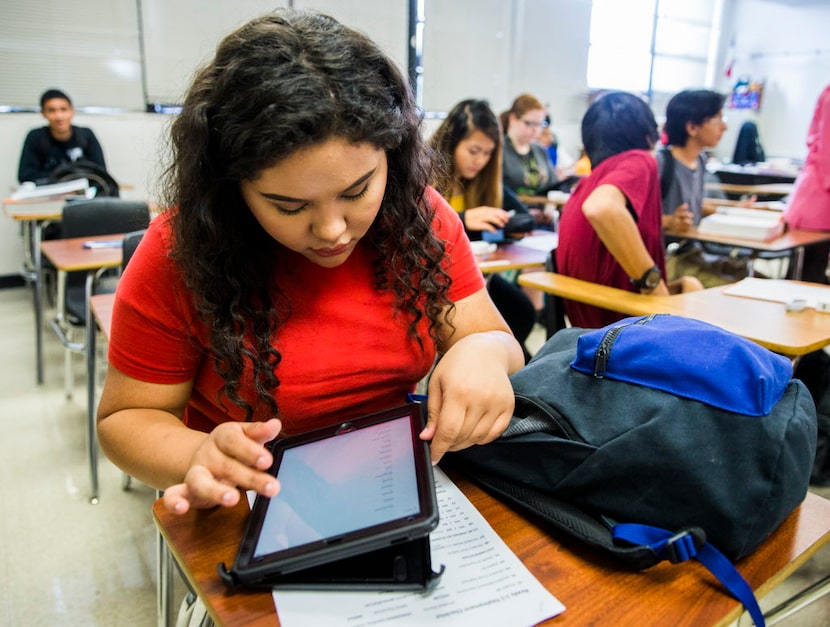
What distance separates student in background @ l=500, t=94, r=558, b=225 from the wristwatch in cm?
236

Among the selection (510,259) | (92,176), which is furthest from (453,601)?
(92,176)

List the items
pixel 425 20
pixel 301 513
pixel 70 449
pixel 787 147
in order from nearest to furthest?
pixel 301 513 < pixel 70 449 < pixel 425 20 < pixel 787 147

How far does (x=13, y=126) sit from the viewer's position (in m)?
4.39

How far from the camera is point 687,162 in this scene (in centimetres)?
293

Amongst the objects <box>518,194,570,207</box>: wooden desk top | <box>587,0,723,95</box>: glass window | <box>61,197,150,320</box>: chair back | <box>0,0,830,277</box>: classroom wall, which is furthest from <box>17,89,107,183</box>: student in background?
<box>587,0,723,95</box>: glass window

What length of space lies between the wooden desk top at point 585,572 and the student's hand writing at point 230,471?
7 centimetres

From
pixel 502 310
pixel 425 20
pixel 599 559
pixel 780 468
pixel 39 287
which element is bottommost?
pixel 39 287

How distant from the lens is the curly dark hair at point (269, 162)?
2.18ft

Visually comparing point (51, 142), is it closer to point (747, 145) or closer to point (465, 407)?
point (465, 407)

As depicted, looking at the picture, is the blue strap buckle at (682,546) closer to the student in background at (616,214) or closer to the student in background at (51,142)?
the student in background at (616,214)

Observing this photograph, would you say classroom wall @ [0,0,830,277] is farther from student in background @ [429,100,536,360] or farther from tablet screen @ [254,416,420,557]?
tablet screen @ [254,416,420,557]

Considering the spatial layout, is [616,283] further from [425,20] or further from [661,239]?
[425,20]

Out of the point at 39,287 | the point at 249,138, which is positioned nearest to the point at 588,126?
the point at 249,138

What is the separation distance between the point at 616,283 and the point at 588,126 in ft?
1.85
